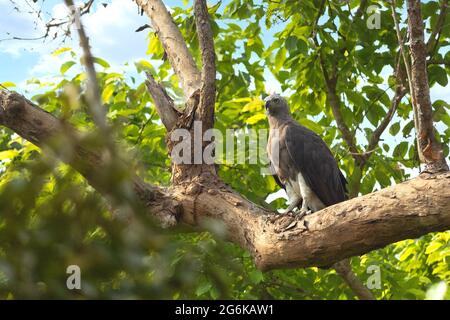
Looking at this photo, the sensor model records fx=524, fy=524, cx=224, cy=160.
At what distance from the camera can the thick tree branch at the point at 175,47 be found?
4.54 metres

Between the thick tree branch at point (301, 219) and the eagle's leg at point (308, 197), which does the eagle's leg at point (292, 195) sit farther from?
the thick tree branch at point (301, 219)

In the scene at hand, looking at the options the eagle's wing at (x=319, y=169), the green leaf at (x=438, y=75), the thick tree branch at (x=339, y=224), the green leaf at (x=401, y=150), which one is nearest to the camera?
the thick tree branch at (x=339, y=224)

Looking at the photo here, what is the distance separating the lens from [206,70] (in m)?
4.12

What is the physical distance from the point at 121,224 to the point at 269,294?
4179 mm

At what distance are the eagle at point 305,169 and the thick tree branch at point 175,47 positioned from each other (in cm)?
97

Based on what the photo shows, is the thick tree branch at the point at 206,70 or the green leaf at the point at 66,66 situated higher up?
the green leaf at the point at 66,66

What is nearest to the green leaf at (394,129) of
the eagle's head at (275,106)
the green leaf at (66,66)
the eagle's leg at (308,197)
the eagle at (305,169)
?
the eagle at (305,169)

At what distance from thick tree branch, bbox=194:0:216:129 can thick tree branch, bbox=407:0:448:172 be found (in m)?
1.67

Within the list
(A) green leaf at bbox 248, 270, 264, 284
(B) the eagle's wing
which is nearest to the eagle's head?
(B) the eagle's wing

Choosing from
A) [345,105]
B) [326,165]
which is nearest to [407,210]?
[326,165]

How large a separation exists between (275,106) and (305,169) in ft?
2.77

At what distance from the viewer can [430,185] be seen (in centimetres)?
270

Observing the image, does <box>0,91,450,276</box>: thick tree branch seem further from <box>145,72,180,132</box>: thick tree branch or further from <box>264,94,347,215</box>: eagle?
<box>264,94,347,215</box>: eagle
